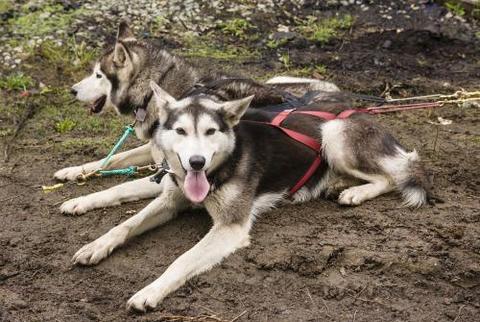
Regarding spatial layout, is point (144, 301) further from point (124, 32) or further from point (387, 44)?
point (387, 44)

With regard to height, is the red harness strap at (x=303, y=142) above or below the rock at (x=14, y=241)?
above

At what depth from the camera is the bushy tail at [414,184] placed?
4.24m

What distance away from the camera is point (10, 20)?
7.91 m

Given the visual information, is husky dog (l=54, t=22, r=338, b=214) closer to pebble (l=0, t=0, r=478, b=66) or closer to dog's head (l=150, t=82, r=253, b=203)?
dog's head (l=150, t=82, r=253, b=203)

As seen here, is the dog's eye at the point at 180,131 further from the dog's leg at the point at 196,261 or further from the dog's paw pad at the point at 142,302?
the dog's paw pad at the point at 142,302

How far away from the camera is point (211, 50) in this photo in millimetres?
7492

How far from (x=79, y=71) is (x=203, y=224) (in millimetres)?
3505

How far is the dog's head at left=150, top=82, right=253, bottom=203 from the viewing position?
3.62 meters

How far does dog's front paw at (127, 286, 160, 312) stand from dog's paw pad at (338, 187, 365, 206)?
1.55m

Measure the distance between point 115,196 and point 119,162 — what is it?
26.4 inches

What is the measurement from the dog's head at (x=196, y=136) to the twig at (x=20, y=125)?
204 cm

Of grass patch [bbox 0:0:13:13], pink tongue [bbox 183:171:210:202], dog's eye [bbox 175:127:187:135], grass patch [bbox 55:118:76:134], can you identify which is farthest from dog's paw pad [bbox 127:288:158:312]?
grass patch [bbox 0:0:13:13]

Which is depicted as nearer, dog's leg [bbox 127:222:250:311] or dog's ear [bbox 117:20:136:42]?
dog's leg [bbox 127:222:250:311]

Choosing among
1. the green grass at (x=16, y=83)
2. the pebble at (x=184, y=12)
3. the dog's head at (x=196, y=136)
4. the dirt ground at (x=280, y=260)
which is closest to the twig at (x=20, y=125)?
the dirt ground at (x=280, y=260)
